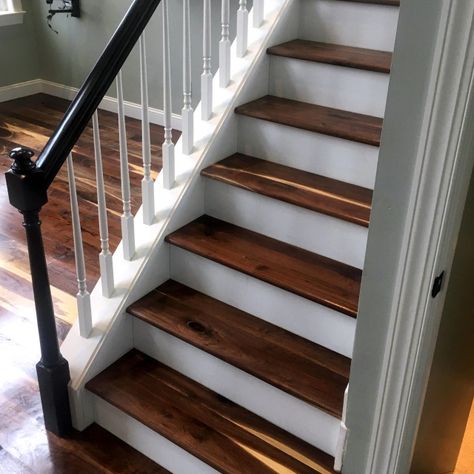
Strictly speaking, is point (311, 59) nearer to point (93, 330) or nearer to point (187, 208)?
point (187, 208)

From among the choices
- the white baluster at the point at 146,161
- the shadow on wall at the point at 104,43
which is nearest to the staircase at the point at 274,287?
the white baluster at the point at 146,161

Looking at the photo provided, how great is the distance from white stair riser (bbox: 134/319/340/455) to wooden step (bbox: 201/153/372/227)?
0.60 meters

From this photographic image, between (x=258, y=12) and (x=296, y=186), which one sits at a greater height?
(x=258, y=12)

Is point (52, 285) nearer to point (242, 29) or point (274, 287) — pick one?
point (274, 287)

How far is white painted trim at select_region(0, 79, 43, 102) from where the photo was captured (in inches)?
205

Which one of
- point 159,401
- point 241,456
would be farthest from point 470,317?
point 159,401

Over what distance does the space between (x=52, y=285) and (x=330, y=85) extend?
5.05 ft

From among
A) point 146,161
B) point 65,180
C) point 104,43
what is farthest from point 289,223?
point 104,43

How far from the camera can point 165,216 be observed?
7.57 feet

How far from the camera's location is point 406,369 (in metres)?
1.45

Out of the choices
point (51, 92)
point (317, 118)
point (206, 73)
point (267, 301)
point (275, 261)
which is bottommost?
point (51, 92)

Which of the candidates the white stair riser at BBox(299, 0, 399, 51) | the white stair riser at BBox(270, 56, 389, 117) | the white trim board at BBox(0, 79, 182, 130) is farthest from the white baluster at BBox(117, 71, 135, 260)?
the white trim board at BBox(0, 79, 182, 130)

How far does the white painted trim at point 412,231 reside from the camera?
3.71 ft

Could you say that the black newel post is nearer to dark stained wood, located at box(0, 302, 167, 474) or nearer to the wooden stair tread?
dark stained wood, located at box(0, 302, 167, 474)
